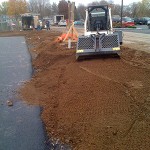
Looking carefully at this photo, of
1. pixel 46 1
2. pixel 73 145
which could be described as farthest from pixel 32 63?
pixel 46 1

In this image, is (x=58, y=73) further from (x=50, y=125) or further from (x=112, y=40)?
(x=50, y=125)

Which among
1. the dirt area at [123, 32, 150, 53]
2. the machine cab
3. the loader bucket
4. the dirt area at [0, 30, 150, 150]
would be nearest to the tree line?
the dirt area at [123, 32, 150, 53]

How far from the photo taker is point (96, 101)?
7.44 metres

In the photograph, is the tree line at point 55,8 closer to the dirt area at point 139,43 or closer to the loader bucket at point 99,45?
the dirt area at point 139,43

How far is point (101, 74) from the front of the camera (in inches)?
413

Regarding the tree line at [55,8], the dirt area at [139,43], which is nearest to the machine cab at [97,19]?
the dirt area at [139,43]

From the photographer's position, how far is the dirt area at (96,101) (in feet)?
18.0

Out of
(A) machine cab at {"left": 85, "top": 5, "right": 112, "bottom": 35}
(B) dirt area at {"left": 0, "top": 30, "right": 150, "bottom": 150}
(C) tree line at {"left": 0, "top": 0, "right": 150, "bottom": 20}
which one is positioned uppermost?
(C) tree line at {"left": 0, "top": 0, "right": 150, "bottom": 20}

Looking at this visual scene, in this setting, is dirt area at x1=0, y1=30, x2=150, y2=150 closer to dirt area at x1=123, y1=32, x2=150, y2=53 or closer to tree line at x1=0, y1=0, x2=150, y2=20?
dirt area at x1=123, y1=32, x2=150, y2=53

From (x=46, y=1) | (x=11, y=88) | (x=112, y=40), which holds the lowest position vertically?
(x=11, y=88)

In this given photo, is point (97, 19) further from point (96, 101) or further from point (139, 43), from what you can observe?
point (96, 101)

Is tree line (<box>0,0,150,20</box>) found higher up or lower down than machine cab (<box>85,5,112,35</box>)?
higher up

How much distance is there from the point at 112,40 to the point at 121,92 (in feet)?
16.9

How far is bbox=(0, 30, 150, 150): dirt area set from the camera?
216 inches
